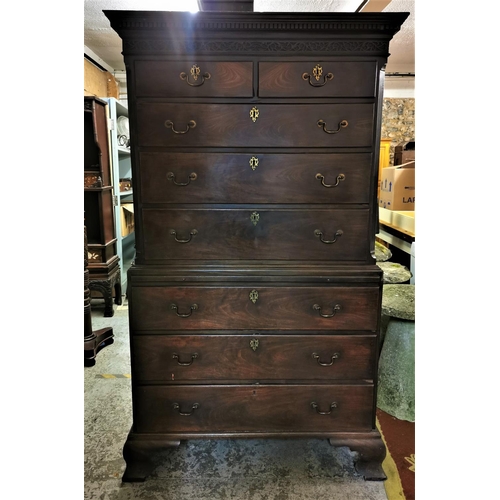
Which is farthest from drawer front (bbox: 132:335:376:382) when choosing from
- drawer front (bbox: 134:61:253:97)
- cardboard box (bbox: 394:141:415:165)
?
cardboard box (bbox: 394:141:415:165)

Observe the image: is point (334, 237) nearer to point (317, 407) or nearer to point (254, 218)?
point (254, 218)

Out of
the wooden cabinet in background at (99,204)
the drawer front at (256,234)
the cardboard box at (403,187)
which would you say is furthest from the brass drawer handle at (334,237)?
the cardboard box at (403,187)

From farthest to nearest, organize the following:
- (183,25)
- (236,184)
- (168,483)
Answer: (168,483) → (236,184) → (183,25)

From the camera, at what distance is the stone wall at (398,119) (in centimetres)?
754

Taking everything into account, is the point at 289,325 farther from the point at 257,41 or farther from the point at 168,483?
the point at 257,41

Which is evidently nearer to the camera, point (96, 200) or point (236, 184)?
point (236, 184)

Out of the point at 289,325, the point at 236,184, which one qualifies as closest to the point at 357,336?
the point at 289,325

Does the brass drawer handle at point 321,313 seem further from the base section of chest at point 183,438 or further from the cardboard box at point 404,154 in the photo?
the cardboard box at point 404,154

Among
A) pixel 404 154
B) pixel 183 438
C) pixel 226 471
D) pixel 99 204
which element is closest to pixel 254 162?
pixel 183 438

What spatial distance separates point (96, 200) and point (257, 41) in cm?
221

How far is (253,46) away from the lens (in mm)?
1391

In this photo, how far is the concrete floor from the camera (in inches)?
60.9

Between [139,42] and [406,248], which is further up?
[139,42]

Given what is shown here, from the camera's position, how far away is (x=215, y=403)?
1.57m
